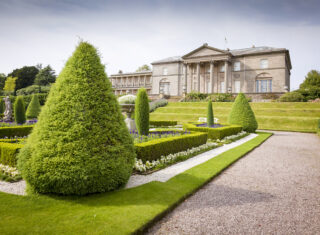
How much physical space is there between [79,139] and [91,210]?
1241mm

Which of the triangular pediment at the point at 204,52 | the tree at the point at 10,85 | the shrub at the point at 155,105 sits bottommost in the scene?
the shrub at the point at 155,105

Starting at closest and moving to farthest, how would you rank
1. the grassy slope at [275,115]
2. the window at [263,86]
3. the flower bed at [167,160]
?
the flower bed at [167,160]
the grassy slope at [275,115]
the window at [263,86]

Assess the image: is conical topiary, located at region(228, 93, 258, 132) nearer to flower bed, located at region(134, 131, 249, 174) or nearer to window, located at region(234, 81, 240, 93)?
flower bed, located at region(134, 131, 249, 174)

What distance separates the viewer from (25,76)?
6594cm

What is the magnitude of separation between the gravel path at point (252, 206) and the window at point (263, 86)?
124 feet

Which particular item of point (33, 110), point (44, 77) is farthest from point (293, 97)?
point (44, 77)

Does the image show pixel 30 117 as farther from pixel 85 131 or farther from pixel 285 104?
pixel 285 104

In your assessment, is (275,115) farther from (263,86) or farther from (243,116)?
(263,86)

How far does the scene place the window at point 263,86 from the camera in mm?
40350

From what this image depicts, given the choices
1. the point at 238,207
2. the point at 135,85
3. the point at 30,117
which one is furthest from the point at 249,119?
the point at 135,85

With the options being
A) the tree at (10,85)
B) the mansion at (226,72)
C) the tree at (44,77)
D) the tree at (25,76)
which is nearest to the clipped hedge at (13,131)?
the mansion at (226,72)

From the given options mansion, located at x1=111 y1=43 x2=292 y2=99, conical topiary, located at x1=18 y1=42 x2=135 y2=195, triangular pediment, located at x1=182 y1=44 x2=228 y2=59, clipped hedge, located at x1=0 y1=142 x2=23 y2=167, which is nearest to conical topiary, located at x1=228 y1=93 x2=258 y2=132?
conical topiary, located at x1=18 y1=42 x2=135 y2=195

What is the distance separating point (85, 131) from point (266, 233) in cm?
337

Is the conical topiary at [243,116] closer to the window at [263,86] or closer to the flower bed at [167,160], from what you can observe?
the flower bed at [167,160]
